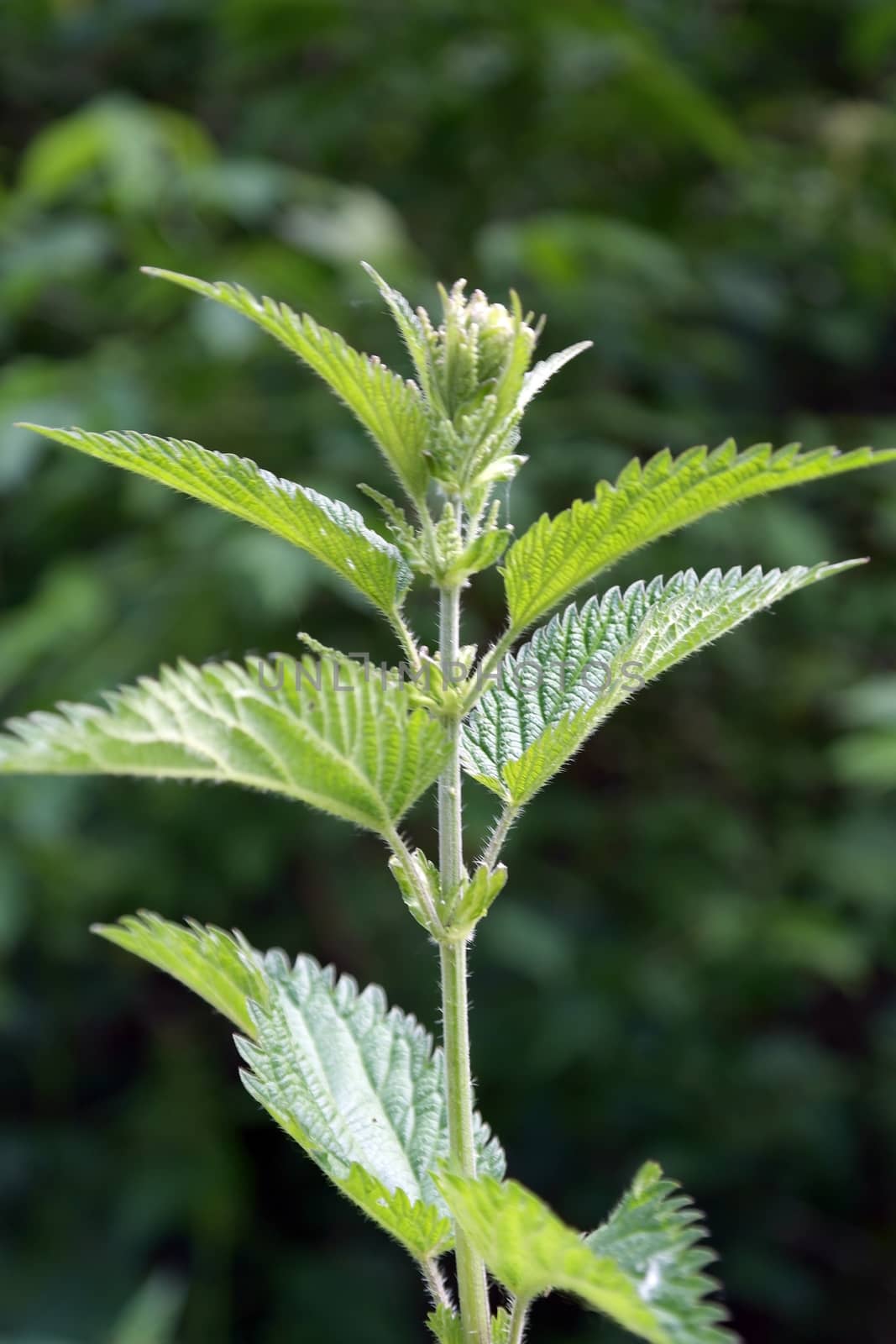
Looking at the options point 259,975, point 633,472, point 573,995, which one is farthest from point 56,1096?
point 633,472

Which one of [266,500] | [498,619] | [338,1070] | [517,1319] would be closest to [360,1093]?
[338,1070]

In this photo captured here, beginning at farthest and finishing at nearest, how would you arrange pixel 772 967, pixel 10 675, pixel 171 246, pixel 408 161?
pixel 408 161 < pixel 772 967 < pixel 171 246 < pixel 10 675

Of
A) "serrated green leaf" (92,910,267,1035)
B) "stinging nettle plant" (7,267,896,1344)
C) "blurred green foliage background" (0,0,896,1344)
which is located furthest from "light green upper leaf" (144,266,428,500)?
"blurred green foliage background" (0,0,896,1344)

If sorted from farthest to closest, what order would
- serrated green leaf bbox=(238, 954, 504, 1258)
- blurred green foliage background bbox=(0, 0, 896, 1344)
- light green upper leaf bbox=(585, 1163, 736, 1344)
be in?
blurred green foliage background bbox=(0, 0, 896, 1344)
serrated green leaf bbox=(238, 954, 504, 1258)
light green upper leaf bbox=(585, 1163, 736, 1344)

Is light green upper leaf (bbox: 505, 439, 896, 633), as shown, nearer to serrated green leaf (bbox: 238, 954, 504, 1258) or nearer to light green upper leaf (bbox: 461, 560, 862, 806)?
light green upper leaf (bbox: 461, 560, 862, 806)

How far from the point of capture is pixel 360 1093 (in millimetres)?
498

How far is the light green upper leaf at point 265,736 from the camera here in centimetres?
34

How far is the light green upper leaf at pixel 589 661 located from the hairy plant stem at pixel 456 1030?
0.03m

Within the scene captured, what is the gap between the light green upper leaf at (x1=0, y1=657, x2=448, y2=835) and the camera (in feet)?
1.11

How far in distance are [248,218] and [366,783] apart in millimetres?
1755

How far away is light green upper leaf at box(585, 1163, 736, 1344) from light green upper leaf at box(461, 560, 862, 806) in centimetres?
14

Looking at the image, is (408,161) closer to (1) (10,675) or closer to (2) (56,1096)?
(1) (10,675)

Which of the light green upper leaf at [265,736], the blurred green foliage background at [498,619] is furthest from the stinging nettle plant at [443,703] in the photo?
the blurred green foliage background at [498,619]

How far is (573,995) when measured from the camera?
2.10 meters
